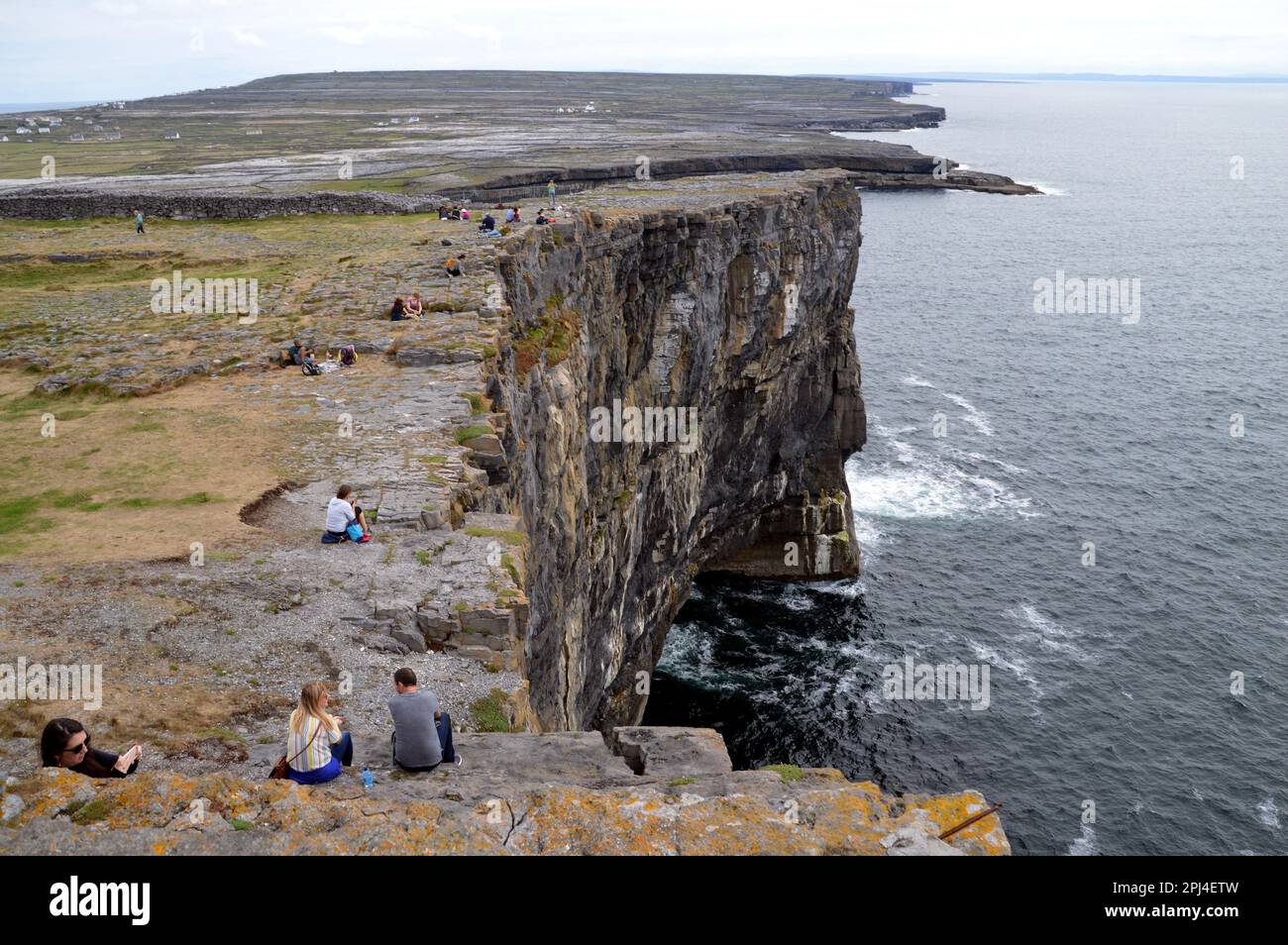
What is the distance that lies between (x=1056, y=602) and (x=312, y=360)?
4669cm

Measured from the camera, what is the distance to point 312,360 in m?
29.1

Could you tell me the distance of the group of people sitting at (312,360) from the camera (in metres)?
28.8

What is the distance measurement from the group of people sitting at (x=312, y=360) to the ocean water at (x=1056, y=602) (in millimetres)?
29077

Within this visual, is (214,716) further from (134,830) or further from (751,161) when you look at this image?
(751,161)

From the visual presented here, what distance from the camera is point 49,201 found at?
6066 cm

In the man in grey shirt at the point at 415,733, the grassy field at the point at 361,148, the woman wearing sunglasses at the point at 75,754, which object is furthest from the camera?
the grassy field at the point at 361,148

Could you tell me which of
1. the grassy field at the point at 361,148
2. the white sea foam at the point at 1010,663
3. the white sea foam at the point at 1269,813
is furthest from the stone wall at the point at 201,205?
the white sea foam at the point at 1269,813

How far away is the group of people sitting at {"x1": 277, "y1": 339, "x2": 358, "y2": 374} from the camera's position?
28.8m

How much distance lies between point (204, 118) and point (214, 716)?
21541 cm

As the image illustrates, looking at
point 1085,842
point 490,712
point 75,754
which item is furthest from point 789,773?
point 1085,842

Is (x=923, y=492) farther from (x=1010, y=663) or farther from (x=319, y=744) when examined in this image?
(x=319, y=744)

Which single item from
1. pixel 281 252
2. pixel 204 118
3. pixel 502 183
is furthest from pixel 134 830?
pixel 204 118

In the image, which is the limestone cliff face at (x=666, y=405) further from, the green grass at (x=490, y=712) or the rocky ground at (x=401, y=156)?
the rocky ground at (x=401, y=156)

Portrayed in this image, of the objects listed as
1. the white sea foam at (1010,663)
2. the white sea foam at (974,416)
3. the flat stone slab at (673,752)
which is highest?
the flat stone slab at (673,752)
